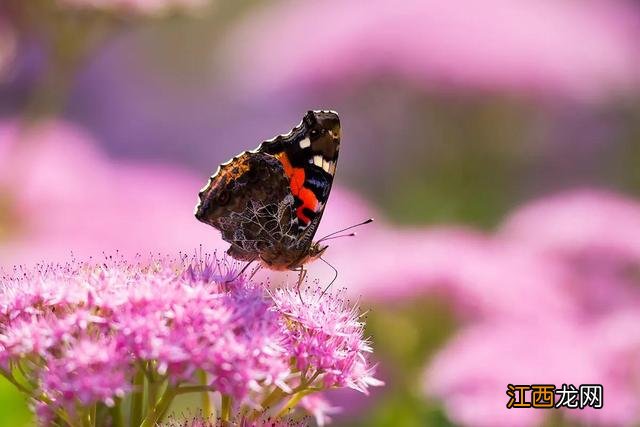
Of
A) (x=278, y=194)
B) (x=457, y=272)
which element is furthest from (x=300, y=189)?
(x=457, y=272)

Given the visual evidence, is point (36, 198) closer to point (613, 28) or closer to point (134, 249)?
point (134, 249)

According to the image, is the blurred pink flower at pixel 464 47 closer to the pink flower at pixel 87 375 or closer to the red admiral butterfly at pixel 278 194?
the red admiral butterfly at pixel 278 194

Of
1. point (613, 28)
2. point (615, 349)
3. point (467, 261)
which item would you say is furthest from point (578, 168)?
point (615, 349)

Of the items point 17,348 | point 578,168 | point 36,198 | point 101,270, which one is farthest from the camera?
point 578,168

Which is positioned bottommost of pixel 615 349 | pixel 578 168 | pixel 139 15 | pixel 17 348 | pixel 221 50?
pixel 17 348

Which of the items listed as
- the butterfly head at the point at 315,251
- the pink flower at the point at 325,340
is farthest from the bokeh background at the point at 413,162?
the pink flower at the point at 325,340

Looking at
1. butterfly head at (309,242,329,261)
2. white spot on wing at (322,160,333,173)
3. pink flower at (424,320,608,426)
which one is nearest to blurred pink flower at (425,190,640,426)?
pink flower at (424,320,608,426)

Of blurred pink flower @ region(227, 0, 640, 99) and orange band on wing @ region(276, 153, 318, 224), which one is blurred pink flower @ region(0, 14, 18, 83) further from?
A: orange band on wing @ region(276, 153, 318, 224)

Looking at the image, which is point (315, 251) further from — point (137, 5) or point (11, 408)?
point (137, 5)
